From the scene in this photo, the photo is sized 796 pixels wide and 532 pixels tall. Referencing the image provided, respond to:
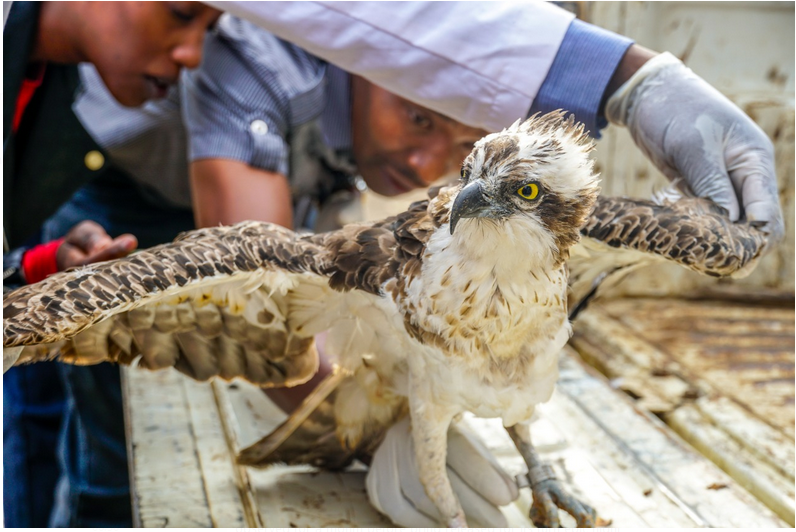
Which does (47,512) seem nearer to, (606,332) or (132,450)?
(132,450)

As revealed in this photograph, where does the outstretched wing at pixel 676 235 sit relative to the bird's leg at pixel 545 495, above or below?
above

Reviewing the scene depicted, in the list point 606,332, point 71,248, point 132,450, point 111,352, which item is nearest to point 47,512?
point 132,450

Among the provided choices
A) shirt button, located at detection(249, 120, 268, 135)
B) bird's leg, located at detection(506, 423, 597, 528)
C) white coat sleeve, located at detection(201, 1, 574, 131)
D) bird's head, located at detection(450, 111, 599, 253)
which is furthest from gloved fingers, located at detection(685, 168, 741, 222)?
shirt button, located at detection(249, 120, 268, 135)

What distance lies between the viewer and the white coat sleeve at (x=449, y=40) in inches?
77.0

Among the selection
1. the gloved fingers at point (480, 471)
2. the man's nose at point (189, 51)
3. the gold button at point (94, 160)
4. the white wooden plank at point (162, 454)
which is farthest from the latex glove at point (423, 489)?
the gold button at point (94, 160)

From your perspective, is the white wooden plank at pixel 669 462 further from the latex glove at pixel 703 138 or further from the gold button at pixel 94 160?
the gold button at pixel 94 160

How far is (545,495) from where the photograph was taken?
1.89m

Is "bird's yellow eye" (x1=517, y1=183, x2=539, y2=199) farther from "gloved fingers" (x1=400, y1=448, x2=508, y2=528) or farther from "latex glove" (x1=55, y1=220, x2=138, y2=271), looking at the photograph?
"latex glove" (x1=55, y1=220, x2=138, y2=271)

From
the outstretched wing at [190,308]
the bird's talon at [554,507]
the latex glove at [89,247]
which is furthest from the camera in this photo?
the latex glove at [89,247]

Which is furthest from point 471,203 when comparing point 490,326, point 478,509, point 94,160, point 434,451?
point 94,160

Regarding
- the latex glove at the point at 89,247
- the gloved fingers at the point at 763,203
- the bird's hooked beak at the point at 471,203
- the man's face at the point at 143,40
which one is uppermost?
the bird's hooked beak at the point at 471,203

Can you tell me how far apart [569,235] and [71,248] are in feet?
5.17

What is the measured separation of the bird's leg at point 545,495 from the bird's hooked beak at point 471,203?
77 cm

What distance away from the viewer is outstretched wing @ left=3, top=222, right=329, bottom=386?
1.48m
